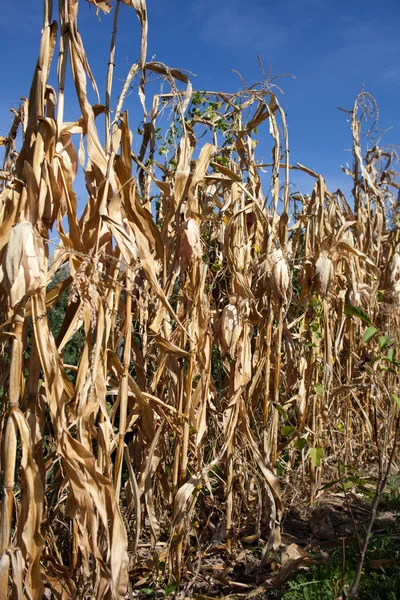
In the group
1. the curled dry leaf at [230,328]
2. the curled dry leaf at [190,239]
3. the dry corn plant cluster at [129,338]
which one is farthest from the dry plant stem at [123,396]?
the curled dry leaf at [230,328]

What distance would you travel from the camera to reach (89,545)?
132cm

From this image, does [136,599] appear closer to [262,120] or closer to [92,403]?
[92,403]

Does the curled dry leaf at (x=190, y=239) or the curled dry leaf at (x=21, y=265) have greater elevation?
the curled dry leaf at (x=190, y=239)

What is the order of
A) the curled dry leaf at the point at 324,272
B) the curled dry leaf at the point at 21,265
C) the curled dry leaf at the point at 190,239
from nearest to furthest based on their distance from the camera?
the curled dry leaf at the point at 21,265 → the curled dry leaf at the point at 190,239 → the curled dry leaf at the point at 324,272

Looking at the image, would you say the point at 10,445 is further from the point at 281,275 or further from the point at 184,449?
the point at 281,275

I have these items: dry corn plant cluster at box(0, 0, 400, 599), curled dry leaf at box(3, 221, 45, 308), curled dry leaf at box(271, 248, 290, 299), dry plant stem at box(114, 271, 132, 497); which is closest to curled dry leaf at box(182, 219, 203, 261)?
dry corn plant cluster at box(0, 0, 400, 599)

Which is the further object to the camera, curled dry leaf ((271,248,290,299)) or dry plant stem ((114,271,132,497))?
curled dry leaf ((271,248,290,299))

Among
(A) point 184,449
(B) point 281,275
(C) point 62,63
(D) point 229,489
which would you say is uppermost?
(C) point 62,63

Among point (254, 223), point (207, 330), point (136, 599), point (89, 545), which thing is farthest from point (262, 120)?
point (136, 599)

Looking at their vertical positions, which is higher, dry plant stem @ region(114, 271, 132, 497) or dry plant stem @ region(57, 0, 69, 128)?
dry plant stem @ region(57, 0, 69, 128)

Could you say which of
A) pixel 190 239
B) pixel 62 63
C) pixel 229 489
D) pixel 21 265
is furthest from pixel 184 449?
pixel 62 63

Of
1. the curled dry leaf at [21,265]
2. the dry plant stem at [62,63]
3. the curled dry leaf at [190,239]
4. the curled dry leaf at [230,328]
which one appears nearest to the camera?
the curled dry leaf at [21,265]

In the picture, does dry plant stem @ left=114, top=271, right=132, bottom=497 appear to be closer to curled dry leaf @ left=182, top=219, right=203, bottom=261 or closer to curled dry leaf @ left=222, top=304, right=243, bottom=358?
curled dry leaf @ left=182, top=219, right=203, bottom=261

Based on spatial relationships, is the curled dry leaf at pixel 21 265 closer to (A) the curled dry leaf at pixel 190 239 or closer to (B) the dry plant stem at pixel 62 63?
(B) the dry plant stem at pixel 62 63
